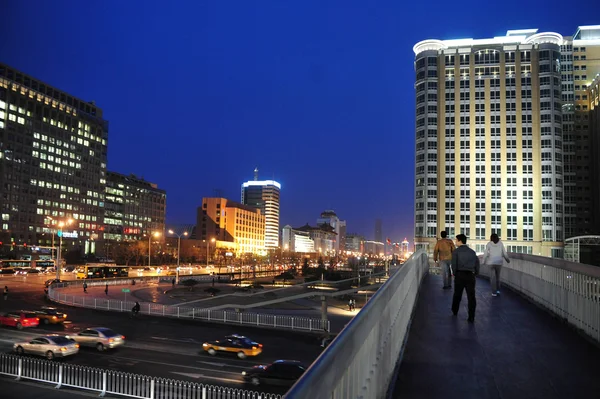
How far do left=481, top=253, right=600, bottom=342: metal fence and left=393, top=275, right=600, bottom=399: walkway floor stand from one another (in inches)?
12.3

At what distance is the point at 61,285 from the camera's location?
5825cm

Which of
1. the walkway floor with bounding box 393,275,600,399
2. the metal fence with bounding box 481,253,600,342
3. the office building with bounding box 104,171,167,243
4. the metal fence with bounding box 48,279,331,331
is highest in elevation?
the office building with bounding box 104,171,167,243

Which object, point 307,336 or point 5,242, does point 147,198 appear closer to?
point 5,242

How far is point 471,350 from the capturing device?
7469 millimetres

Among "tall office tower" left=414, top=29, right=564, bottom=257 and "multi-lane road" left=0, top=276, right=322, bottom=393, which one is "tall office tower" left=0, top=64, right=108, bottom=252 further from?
"tall office tower" left=414, top=29, right=564, bottom=257

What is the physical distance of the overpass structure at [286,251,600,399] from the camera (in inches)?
137

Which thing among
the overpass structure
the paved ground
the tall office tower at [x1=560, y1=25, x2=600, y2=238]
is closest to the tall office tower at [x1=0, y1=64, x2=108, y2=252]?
the paved ground

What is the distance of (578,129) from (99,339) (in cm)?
12513

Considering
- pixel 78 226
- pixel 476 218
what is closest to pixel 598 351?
pixel 476 218

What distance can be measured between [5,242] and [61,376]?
4452 inches

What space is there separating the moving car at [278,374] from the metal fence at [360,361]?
15842 mm

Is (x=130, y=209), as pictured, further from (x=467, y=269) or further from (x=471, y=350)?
(x=471, y=350)

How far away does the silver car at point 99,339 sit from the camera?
92.6 ft

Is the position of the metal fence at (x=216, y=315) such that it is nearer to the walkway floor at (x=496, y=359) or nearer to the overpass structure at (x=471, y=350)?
the overpass structure at (x=471, y=350)
